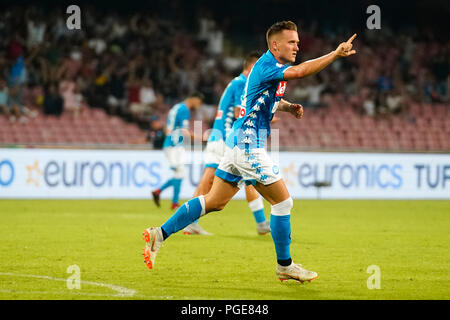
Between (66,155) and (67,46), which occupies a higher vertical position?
(67,46)

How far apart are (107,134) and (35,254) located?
12.2 m

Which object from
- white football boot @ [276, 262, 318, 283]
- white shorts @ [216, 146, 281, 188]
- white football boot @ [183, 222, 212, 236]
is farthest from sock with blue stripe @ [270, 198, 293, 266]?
white football boot @ [183, 222, 212, 236]

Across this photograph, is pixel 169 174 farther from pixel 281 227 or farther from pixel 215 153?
pixel 281 227

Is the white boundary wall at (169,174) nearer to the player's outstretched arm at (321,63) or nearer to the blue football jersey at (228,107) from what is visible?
the blue football jersey at (228,107)

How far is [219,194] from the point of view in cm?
683

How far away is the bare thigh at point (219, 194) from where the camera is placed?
22.4ft

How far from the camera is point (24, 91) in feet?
67.1

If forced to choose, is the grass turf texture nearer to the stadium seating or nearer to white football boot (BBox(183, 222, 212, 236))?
white football boot (BBox(183, 222, 212, 236))

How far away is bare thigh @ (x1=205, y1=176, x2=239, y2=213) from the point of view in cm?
682

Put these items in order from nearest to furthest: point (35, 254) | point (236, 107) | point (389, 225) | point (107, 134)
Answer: point (35, 254)
point (236, 107)
point (389, 225)
point (107, 134)

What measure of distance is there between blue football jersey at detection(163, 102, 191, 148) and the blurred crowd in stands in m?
4.23

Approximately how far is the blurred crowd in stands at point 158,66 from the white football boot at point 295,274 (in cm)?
1315
